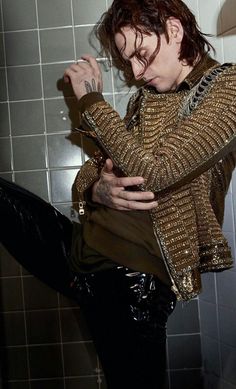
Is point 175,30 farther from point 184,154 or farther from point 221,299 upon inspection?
point 221,299

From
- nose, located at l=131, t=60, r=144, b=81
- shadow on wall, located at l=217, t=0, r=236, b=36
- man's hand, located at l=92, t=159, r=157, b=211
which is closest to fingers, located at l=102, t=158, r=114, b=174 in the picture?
man's hand, located at l=92, t=159, r=157, b=211

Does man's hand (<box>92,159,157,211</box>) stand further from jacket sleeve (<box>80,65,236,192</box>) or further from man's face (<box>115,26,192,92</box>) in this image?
man's face (<box>115,26,192,92</box>)

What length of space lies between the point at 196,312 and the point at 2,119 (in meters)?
0.92

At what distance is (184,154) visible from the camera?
0.94 metres

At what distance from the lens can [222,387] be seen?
1589 mm

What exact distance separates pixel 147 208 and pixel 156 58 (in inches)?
14.0

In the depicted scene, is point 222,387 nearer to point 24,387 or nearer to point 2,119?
point 24,387

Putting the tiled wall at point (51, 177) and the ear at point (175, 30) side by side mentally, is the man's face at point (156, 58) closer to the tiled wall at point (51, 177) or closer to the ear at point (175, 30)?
the ear at point (175, 30)

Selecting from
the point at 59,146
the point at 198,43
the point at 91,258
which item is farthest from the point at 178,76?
the point at 59,146

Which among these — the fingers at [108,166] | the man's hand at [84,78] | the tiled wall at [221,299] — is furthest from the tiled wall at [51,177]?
the fingers at [108,166]

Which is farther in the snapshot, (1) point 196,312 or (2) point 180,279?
(1) point 196,312

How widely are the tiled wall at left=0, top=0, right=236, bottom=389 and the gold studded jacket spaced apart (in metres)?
0.45

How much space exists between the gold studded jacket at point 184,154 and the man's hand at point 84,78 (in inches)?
4.7

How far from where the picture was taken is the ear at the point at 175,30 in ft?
3.64
